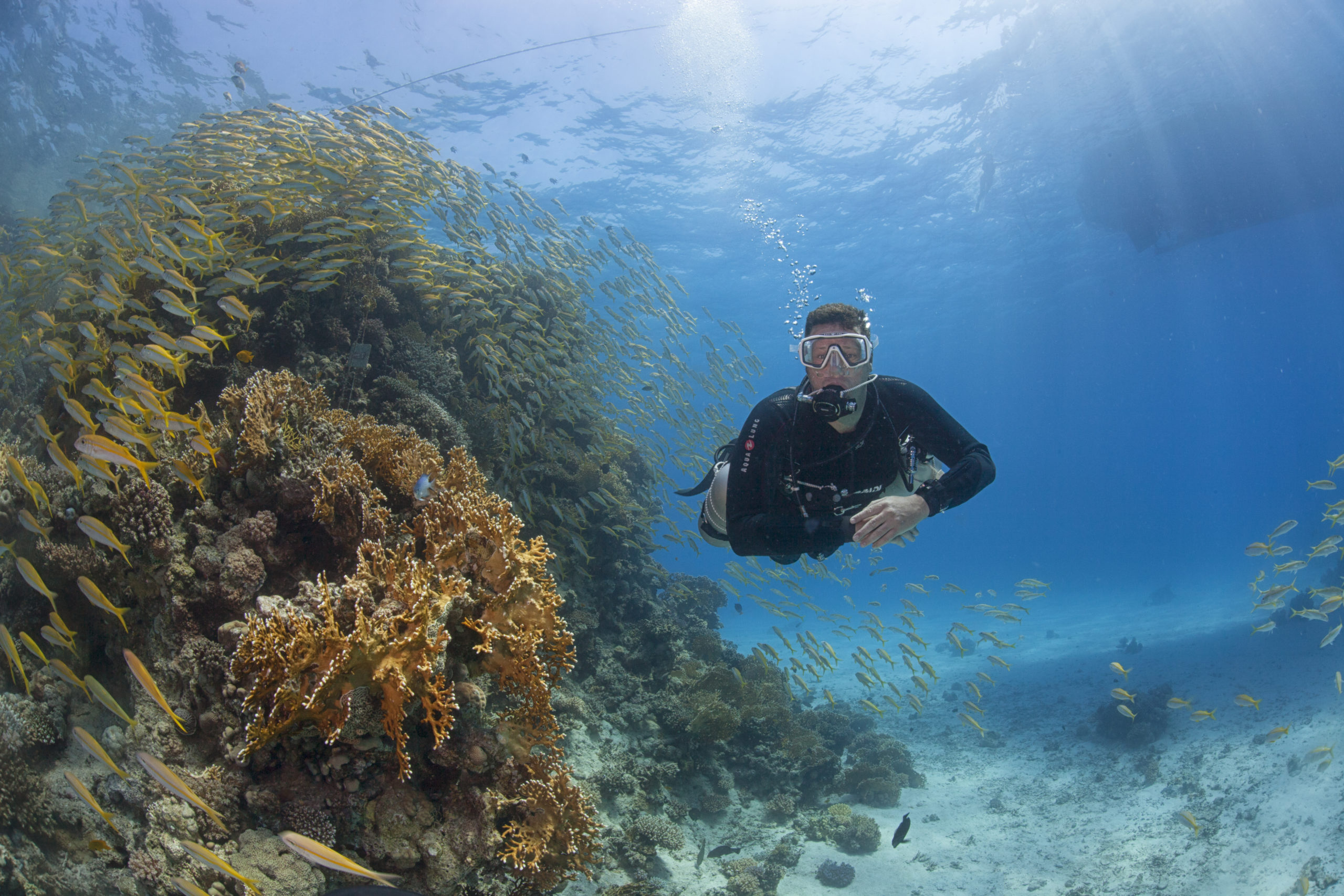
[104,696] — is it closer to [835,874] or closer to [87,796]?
[87,796]

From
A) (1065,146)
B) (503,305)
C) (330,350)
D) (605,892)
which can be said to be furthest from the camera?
(1065,146)

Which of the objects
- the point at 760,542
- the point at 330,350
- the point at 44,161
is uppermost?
the point at 44,161

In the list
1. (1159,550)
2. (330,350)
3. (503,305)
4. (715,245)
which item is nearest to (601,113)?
(715,245)

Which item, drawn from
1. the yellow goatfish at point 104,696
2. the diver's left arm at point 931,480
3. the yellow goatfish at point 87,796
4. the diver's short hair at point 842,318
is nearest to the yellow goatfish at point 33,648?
the yellow goatfish at point 104,696

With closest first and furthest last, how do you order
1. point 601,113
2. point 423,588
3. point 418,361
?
point 423,588 → point 418,361 → point 601,113

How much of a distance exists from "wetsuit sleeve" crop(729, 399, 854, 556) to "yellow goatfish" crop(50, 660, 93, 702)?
4094 mm

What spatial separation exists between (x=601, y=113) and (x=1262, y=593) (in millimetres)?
23652

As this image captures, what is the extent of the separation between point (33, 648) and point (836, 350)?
5615 mm

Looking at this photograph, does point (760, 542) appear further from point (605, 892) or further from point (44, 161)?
point (44, 161)

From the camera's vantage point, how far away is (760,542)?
347 cm

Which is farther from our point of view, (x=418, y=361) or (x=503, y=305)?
(x=503, y=305)

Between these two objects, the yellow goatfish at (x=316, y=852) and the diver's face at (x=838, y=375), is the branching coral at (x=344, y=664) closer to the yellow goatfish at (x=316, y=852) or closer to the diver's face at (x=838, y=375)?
the yellow goatfish at (x=316, y=852)

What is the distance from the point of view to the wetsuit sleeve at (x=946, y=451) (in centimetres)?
320

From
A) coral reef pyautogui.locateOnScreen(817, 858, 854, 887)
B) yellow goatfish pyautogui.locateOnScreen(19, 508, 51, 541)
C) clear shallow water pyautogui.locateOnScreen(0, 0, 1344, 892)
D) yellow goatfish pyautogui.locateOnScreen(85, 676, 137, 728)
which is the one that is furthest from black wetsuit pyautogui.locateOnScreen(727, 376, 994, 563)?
clear shallow water pyautogui.locateOnScreen(0, 0, 1344, 892)
